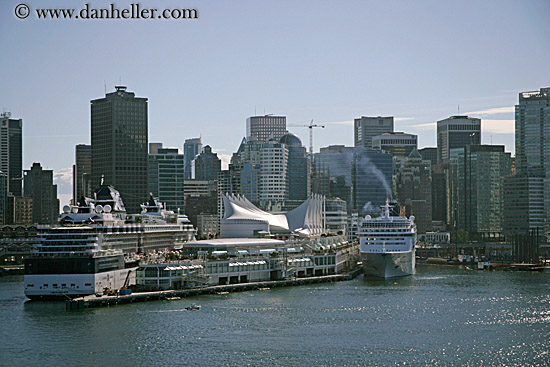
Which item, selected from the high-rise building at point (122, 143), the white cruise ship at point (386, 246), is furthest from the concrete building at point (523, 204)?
the white cruise ship at point (386, 246)

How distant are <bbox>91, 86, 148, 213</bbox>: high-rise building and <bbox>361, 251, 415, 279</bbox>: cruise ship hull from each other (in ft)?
248

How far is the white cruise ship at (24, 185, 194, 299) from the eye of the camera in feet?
233

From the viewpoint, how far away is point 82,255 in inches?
2874

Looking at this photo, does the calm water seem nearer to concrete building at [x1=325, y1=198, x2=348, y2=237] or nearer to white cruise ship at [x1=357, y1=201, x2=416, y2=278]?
white cruise ship at [x1=357, y1=201, x2=416, y2=278]

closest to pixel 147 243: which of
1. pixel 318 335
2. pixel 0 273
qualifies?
pixel 0 273

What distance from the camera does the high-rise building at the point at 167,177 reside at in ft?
575

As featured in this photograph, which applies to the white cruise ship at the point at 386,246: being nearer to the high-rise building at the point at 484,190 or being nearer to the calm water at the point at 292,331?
the calm water at the point at 292,331

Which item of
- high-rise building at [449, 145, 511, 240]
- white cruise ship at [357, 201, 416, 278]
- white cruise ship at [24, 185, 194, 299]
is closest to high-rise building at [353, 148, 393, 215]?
high-rise building at [449, 145, 511, 240]

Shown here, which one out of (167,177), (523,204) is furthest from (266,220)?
(523,204)

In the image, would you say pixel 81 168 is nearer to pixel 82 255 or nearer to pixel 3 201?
pixel 3 201

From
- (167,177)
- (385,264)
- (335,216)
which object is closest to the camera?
(385,264)

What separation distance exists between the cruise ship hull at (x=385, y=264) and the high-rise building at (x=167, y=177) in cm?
8193

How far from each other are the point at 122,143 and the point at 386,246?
79531mm

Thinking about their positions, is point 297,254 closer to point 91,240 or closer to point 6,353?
point 91,240
